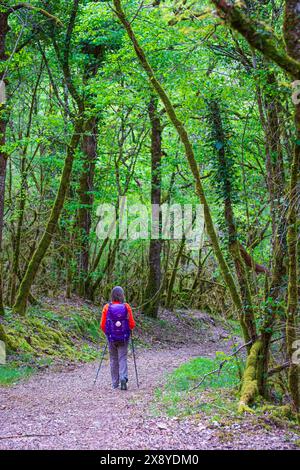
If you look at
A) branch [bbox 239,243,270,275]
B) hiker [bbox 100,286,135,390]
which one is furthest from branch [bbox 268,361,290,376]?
hiker [bbox 100,286,135,390]

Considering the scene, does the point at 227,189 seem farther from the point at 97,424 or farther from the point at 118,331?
the point at 97,424

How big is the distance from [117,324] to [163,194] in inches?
538

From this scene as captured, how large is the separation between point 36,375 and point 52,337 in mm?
2908

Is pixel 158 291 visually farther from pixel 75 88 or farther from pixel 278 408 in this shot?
pixel 278 408

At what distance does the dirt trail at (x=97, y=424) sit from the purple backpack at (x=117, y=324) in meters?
1.01

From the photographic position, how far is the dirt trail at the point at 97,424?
233 inches

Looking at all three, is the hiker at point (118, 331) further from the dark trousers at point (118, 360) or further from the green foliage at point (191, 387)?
the green foliage at point (191, 387)

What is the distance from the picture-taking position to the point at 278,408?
7242mm

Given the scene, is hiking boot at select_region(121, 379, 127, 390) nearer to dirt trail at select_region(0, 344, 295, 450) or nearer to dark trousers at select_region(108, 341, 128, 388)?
dark trousers at select_region(108, 341, 128, 388)

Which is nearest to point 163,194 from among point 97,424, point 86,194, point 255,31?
point 86,194

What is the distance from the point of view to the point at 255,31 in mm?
4684

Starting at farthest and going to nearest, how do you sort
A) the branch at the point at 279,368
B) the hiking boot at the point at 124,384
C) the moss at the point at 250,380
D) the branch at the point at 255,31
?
the hiking boot at the point at 124,384 → the branch at the point at 279,368 → the moss at the point at 250,380 → the branch at the point at 255,31

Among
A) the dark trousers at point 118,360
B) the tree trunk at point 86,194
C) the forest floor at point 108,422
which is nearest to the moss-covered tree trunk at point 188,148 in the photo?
the forest floor at point 108,422
